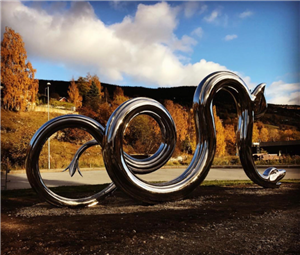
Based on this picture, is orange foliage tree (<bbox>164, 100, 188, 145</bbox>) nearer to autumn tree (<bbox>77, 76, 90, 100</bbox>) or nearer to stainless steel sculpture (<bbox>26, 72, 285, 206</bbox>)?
autumn tree (<bbox>77, 76, 90, 100</bbox>)

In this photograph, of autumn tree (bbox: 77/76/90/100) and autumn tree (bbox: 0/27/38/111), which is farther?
autumn tree (bbox: 77/76/90/100)

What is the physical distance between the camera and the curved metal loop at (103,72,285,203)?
3045 mm

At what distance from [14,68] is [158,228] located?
1736 inches

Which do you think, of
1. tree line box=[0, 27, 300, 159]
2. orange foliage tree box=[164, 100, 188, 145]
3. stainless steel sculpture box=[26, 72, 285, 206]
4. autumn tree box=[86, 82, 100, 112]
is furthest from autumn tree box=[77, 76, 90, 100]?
stainless steel sculpture box=[26, 72, 285, 206]

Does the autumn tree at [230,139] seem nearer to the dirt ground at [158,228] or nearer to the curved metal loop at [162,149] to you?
the dirt ground at [158,228]

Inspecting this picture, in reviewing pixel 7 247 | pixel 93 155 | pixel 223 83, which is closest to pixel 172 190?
pixel 223 83

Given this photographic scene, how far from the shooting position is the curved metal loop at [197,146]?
304 centimetres

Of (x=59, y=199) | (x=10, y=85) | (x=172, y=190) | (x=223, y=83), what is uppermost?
(x=10, y=85)

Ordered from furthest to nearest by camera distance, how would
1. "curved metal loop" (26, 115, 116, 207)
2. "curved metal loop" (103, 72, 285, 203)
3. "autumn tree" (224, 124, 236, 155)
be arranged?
"autumn tree" (224, 124, 236, 155), "curved metal loop" (26, 115, 116, 207), "curved metal loop" (103, 72, 285, 203)

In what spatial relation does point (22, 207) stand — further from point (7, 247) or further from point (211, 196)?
point (211, 196)

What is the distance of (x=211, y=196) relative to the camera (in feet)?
27.9

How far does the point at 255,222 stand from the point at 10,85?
46160 mm

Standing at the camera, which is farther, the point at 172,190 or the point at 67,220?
the point at 67,220

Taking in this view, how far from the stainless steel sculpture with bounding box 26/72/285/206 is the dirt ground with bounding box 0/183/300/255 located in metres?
0.95
